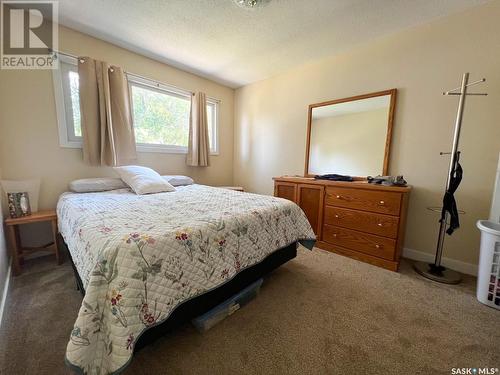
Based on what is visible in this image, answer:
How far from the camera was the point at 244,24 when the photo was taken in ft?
6.66

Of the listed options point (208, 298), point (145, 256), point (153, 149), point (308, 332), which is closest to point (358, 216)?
point (308, 332)

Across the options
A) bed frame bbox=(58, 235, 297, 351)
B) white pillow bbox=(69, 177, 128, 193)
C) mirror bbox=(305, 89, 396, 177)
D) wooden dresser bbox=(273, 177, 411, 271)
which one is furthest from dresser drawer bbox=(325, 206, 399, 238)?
white pillow bbox=(69, 177, 128, 193)

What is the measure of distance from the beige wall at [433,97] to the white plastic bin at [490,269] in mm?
524

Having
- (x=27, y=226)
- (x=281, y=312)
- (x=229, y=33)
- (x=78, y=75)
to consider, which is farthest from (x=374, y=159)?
(x=27, y=226)

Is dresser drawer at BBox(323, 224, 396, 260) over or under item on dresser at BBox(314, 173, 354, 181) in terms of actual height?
under

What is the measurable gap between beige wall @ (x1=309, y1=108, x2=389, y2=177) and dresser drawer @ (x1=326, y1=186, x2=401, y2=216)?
0.48 metres

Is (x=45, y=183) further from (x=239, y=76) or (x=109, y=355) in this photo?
(x=239, y=76)

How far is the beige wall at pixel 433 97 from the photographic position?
1.78 m

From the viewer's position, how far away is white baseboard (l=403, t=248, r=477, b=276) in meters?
1.92

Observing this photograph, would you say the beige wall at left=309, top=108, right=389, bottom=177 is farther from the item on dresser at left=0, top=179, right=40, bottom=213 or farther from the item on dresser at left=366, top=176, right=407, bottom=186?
the item on dresser at left=0, top=179, right=40, bottom=213

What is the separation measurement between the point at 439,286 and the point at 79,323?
8.32ft

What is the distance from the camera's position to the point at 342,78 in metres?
2.58

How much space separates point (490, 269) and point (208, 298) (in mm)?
2054

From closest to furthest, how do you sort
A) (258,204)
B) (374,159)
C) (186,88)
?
(258,204) → (374,159) → (186,88)
